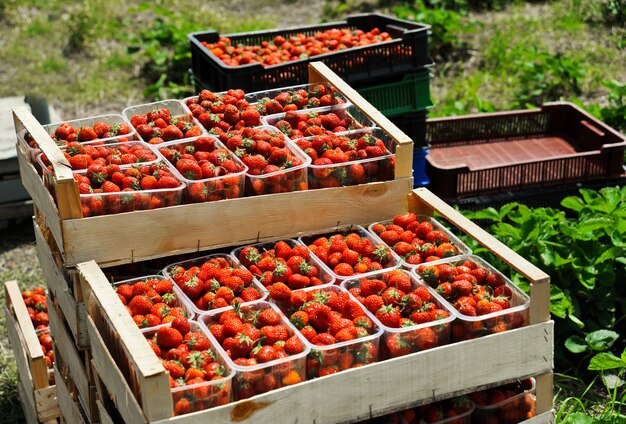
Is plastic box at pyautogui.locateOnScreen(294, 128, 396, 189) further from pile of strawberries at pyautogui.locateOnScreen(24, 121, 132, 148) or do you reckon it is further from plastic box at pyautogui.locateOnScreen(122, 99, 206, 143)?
pile of strawberries at pyautogui.locateOnScreen(24, 121, 132, 148)

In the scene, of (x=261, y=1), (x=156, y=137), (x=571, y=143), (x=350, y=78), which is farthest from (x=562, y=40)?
(x=156, y=137)

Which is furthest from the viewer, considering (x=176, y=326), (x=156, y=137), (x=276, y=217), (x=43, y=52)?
(x=43, y=52)

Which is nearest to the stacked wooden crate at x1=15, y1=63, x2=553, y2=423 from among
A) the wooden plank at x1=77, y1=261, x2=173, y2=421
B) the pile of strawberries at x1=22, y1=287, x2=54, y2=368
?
the wooden plank at x1=77, y1=261, x2=173, y2=421

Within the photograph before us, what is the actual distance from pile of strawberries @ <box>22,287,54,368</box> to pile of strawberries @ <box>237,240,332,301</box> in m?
1.67

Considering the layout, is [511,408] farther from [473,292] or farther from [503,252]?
[503,252]

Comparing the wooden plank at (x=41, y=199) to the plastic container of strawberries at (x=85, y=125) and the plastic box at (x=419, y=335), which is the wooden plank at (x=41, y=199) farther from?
the plastic box at (x=419, y=335)

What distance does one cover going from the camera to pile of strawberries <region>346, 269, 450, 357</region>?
9.98 ft

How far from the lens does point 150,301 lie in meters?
3.19

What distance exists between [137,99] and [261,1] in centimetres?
259

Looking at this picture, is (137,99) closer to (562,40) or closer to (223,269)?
(562,40)

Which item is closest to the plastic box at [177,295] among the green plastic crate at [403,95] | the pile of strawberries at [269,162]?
A: the pile of strawberries at [269,162]

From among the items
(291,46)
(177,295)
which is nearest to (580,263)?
(291,46)

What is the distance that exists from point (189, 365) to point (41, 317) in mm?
2345

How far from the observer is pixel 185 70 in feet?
29.2
